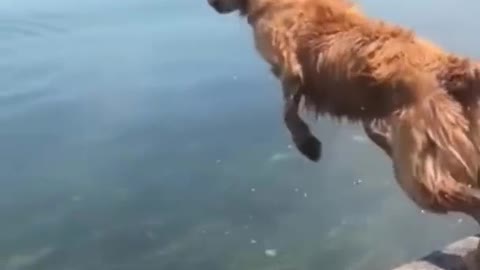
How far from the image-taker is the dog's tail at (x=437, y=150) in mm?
4438

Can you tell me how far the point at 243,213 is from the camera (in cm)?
758

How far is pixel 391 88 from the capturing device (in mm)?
4629

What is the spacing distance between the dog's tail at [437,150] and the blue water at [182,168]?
1785 millimetres

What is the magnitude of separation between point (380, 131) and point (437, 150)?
0.46 m

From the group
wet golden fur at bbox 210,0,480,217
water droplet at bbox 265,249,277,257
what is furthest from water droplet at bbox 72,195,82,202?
wet golden fur at bbox 210,0,480,217

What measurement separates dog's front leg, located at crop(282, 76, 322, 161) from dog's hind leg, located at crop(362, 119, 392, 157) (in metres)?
0.52

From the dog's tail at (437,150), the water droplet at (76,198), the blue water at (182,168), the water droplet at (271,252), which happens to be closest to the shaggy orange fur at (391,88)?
the dog's tail at (437,150)

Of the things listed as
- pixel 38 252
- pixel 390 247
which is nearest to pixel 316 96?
pixel 390 247

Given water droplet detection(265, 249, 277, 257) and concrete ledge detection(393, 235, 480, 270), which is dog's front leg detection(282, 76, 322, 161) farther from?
water droplet detection(265, 249, 277, 257)

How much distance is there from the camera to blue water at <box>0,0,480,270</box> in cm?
713

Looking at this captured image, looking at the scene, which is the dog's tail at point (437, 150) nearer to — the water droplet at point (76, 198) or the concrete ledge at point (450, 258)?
the concrete ledge at point (450, 258)

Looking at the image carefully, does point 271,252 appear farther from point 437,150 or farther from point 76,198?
point 437,150

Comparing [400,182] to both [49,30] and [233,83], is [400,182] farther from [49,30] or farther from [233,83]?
[49,30]

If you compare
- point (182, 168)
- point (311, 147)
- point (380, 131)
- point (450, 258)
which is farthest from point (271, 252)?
point (380, 131)
